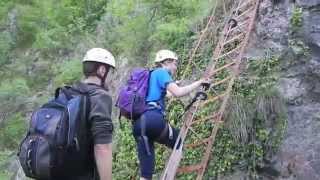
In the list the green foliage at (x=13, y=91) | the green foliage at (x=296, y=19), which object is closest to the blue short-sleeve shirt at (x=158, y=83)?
the green foliage at (x=296, y=19)

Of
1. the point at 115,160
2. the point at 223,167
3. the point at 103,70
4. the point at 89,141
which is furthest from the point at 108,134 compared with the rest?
the point at 115,160

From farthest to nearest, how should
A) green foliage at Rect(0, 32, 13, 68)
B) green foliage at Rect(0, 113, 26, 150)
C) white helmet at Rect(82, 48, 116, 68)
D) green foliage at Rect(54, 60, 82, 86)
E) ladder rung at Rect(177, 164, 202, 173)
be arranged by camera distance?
green foliage at Rect(0, 32, 13, 68), green foliage at Rect(0, 113, 26, 150), green foliage at Rect(54, 60, 82, 86), ladder rung at Rect(177, 164, 202, 173), white helmet at Rect(82, 48, 116, 68)

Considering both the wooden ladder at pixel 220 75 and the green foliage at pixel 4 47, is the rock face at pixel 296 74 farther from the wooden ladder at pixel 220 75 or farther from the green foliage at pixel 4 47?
the green foliage at pixel 4 47

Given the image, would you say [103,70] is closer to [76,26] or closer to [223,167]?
[223,167]

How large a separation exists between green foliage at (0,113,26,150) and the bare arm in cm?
943

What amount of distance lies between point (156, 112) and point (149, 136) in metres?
0.27

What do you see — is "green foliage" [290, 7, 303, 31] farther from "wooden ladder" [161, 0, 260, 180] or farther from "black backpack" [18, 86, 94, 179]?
"black backpack" [18, 86, 94, 179]

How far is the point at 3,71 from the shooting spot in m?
14.6

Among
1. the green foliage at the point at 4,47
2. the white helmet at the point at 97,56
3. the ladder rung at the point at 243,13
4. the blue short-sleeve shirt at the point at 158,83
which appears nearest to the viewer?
the white helmet at the point at 97,56

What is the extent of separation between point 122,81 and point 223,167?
3.37 metres

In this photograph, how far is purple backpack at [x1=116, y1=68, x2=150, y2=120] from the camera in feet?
16.4

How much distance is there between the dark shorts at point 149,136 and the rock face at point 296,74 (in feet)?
5.90

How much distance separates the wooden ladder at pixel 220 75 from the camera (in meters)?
6.32

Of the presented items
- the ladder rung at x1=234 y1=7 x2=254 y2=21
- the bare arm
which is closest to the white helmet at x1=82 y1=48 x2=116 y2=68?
the bare arm
